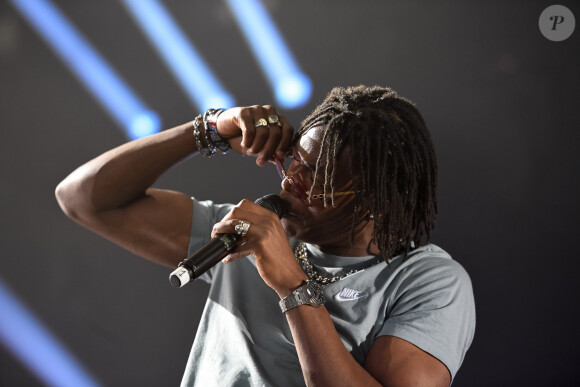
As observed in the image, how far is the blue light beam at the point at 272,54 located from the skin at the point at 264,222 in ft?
1.96

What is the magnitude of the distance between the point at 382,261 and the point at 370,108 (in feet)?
1.19

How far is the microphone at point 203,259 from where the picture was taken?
3.05 feet

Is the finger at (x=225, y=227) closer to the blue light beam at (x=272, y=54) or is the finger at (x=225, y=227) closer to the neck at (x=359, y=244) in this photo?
the neck at (x=359, y=244)

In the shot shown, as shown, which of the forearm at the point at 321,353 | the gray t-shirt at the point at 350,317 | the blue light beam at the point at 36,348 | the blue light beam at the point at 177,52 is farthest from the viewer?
the blue light beam at the point at 36,348

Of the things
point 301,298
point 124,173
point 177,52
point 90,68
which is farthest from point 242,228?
point 90,68

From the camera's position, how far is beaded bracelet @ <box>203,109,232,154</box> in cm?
145

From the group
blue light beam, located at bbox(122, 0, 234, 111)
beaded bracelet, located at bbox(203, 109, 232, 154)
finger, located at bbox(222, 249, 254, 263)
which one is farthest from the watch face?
blue light beam, located at bbox(122, 0, 234, 111)

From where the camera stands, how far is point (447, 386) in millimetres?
1152

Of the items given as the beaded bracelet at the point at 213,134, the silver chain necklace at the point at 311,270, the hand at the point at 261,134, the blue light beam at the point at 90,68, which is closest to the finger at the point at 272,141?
the hand at the point at 261,134

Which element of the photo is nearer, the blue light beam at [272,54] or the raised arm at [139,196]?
the raised arm at [139,196]

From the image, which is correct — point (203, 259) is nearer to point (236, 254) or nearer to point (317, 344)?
point (236, 254)

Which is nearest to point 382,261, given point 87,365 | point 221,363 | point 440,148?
point 221,363

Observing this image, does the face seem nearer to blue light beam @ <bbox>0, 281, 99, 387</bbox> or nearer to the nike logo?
the nike logo

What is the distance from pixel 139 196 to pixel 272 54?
782 millimetres
